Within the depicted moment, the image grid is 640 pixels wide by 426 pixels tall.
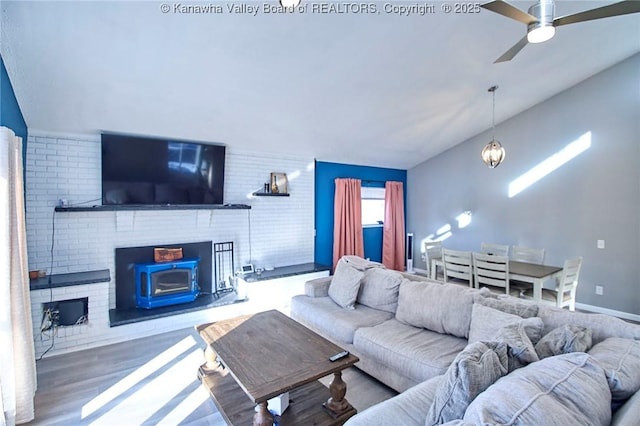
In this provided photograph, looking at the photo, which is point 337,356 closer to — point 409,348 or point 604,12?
point 409,348

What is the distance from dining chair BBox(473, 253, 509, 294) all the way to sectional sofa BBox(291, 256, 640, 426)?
90 cm

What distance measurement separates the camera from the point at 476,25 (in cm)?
300

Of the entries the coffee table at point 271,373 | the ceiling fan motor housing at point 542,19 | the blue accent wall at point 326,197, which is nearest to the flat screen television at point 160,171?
the blue accent wall at point 326,197

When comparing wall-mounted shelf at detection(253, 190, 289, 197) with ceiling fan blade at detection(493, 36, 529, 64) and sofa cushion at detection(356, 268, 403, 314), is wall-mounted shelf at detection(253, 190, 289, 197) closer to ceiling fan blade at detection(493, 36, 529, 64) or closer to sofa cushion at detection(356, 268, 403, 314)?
sofa cushion at detection(356, 268, 403, 314)

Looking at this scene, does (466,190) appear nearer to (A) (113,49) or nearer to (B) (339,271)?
(B) (339,271)

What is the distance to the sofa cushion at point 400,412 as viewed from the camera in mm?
1290

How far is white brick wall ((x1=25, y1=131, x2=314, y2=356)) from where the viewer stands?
10.7ft

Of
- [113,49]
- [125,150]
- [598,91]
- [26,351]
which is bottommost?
[26,351]

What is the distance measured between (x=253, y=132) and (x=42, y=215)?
2514 millimetres

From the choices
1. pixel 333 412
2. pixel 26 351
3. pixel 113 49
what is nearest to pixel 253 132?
pixel 113 49

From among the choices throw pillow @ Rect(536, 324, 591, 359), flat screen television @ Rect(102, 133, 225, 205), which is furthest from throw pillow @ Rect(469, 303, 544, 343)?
flat screen television @ Rect(102, 133, 225, 205)

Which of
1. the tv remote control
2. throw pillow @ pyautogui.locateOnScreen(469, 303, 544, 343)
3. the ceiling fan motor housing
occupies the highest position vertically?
the ceiling fan motor housing

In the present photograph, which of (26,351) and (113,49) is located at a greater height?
(113,49)

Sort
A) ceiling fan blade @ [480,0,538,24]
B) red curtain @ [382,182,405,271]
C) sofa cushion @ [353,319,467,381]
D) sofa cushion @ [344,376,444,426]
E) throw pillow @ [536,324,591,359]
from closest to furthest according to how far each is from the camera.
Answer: sofa cushion @ [344,376,444,426]
throw pillow @ [536,324,591,359]
ceiling fan blade @ [480,0,538,24]
sofa cushion @ [353,319,467,381]
red curtain @ [382,182,405,271]
